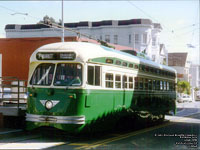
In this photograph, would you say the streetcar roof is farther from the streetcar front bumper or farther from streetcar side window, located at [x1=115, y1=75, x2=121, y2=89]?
the streetcar front bumper

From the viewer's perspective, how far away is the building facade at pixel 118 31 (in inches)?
2387

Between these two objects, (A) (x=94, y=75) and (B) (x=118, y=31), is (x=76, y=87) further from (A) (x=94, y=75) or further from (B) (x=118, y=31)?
(B) (x=118, y=31)

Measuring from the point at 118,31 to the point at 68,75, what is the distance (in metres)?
50.4

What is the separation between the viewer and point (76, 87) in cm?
1164

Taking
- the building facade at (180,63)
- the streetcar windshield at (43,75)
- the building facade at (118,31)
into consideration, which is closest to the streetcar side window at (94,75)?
the streetcar windshield at (43,75)

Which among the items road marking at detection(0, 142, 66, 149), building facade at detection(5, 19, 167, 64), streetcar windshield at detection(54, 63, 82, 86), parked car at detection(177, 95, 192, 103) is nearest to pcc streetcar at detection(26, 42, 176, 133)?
streetcar windshield at detection(54, 63, 82, 86)

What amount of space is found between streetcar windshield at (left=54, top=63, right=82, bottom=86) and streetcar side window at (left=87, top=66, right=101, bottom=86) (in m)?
0.33

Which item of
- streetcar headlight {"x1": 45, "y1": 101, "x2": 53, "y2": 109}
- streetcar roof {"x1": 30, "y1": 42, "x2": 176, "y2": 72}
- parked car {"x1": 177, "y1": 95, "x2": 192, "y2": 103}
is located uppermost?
streetcar roof {"x1": 30, "y1": 42, "x2": 176, "y2": 72}

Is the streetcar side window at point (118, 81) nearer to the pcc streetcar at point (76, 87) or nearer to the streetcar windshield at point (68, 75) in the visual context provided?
the pcc streetcar at point (76, 87)

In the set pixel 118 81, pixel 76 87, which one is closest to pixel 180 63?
pixel 118 81

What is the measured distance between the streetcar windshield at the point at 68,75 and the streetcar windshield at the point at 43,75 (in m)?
0.23

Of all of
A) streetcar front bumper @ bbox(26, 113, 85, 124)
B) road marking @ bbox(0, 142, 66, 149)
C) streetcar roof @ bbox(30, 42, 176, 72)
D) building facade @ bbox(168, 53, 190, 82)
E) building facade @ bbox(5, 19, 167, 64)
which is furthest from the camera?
building facade @ bbox(168, 53, 190, 82)

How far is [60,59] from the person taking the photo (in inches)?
475

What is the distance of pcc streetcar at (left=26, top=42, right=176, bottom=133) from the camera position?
11516 mm
